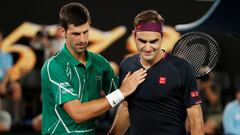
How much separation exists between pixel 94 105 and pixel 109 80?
46 cm

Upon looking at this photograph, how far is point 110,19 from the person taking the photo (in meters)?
9.88

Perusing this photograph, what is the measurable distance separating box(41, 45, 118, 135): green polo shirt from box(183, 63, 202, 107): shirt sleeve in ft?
2.33

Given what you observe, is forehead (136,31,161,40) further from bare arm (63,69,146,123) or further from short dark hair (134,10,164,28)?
bare arm (63,69,146,123)

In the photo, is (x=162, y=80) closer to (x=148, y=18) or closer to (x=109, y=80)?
(x=148, y=18)

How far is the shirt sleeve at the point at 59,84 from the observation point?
4969mm

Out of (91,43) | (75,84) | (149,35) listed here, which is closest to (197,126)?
(149,35)

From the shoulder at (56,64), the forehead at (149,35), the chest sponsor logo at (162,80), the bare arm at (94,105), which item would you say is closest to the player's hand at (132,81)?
the bare arm at (94,105)

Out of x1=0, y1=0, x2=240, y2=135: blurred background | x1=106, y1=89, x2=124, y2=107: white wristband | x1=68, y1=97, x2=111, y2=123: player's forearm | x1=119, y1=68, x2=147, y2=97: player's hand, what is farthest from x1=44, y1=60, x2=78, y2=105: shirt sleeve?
x1=0, y1=0, x2=240, y2=135: blurred background

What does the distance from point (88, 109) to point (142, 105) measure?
1.21 feet

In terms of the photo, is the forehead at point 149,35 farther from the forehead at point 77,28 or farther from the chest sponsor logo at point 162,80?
the forehead at point 77,28

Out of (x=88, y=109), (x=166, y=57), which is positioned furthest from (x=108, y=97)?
(x=166, y=57)

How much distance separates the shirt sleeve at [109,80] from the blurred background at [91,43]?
14.0 ft

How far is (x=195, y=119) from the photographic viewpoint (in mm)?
4758

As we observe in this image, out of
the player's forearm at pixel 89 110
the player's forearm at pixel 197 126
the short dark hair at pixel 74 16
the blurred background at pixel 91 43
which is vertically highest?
the short dark hair at pixel 74 16
